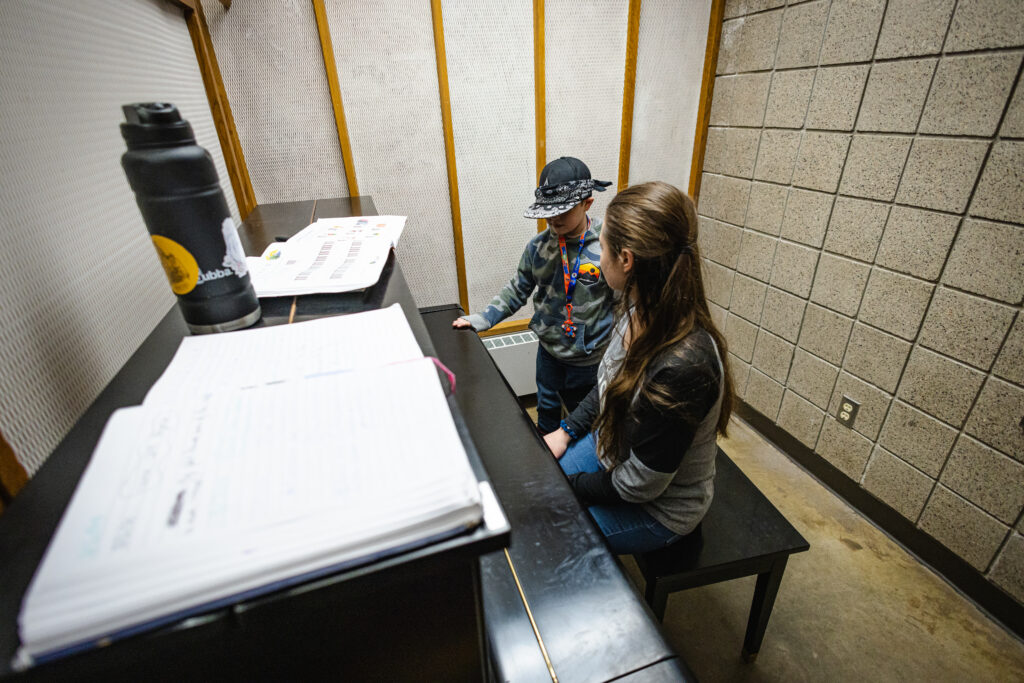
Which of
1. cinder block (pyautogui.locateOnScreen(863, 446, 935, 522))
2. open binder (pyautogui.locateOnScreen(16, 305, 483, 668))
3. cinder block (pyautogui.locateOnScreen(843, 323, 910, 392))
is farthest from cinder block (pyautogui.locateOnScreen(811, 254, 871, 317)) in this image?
open binder (pyautogui.locateOnScreen(16, 305, 483, 668))

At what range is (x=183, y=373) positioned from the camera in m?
0.49

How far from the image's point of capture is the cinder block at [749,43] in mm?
2182

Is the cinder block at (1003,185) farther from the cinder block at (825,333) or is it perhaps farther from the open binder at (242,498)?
the open binder at (242,498)

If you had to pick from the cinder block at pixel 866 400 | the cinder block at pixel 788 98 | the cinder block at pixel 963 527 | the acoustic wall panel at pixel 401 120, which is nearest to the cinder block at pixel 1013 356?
the cinder block at pixel 866 400

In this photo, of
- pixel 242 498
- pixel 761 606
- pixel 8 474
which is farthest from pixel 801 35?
pixel 8 474

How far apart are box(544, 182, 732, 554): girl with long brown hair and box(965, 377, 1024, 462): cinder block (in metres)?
1.11

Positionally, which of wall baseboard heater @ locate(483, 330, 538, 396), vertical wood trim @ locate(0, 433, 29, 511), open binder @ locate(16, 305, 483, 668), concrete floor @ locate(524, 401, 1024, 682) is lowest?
concrete floor @ locate(524, 401, 1024, 682)

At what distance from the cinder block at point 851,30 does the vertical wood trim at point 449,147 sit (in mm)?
1683

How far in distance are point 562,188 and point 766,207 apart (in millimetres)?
1302

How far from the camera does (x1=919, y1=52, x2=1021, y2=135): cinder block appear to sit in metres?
1.43

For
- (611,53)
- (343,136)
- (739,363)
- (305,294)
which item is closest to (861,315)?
(739,363)

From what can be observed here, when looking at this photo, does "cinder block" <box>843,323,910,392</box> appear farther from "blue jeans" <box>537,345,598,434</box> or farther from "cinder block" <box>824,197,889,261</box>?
"blue jeans" <box>537,345,598,434</box>

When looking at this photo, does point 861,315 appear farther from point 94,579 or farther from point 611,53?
point 94,579

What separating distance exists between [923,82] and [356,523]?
2.32 meters
